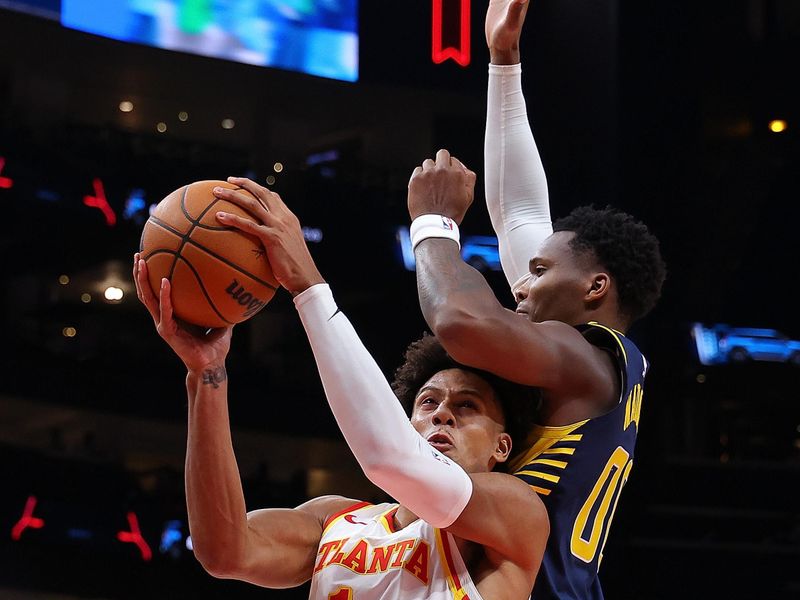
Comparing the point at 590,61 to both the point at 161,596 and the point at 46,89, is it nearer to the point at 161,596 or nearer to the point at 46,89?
the point at 46,89

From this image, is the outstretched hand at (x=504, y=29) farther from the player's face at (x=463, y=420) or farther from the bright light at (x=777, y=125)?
the bright light at (x=777, y=125)

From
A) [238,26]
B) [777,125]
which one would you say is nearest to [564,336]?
[238,26]

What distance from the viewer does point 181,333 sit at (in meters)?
2.27

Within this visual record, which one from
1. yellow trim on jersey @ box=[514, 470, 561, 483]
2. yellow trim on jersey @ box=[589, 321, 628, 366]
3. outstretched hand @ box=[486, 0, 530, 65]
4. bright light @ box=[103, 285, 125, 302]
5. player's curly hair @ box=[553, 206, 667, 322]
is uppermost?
outstretched hand @ box=[486, 0, 530, 65]

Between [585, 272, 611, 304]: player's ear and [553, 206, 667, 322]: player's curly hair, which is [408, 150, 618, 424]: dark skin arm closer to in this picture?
[585, 272, 611, 304]: player's ear

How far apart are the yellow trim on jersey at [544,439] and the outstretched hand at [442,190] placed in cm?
49

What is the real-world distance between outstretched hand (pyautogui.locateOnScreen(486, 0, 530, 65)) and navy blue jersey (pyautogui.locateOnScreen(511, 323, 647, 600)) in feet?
2.96

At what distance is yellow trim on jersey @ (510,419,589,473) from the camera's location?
2.43 metres

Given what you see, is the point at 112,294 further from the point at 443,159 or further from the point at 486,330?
the point at 486,330

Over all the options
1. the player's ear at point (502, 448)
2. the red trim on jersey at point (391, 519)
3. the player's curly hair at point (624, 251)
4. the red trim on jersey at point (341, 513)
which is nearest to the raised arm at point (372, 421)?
the player's ear at point (502, 448)

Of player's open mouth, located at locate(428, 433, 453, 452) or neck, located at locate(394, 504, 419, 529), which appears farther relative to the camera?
neck, located at locate(394, 504, 419, 529)

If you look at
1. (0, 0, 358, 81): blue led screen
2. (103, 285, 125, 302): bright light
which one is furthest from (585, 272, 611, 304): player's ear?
(0, 0, 358, 81): blue led screen

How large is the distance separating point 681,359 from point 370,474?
888 cm

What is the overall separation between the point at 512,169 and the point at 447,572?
1300 mm
